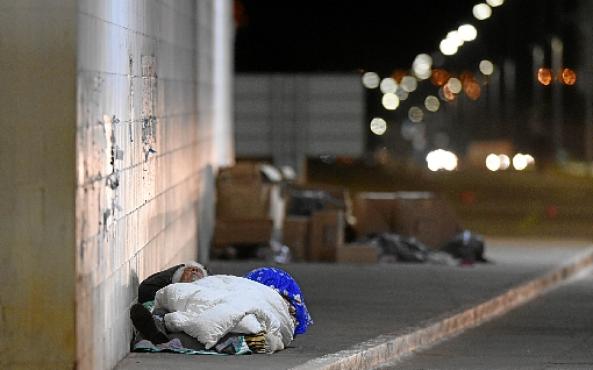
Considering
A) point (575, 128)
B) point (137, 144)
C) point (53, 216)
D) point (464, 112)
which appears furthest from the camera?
point (464, 112)

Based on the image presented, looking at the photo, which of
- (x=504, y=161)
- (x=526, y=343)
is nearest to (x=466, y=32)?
(x=504, y=161)

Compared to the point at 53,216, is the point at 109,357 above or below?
below

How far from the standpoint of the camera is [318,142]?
117 feet

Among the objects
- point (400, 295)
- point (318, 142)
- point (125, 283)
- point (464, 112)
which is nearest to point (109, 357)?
point (125, 283)

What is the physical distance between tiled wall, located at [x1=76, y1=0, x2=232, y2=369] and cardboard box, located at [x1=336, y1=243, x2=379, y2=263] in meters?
2.36

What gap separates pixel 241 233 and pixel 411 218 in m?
2.89

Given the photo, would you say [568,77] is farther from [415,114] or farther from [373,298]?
[415,114]

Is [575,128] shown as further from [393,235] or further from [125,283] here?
[125,283]

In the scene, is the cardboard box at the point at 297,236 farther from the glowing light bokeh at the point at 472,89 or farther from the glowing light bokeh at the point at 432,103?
the glowing light bokeh at the point at 432,103

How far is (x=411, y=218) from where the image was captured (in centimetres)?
2341

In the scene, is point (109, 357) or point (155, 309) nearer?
point (109, 357)

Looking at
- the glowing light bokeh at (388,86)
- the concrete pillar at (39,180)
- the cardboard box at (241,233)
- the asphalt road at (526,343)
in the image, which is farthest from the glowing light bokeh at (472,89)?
the concrete pillar at (39,180)

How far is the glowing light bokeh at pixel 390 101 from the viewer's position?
178 m

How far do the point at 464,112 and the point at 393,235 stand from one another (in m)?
96.0
